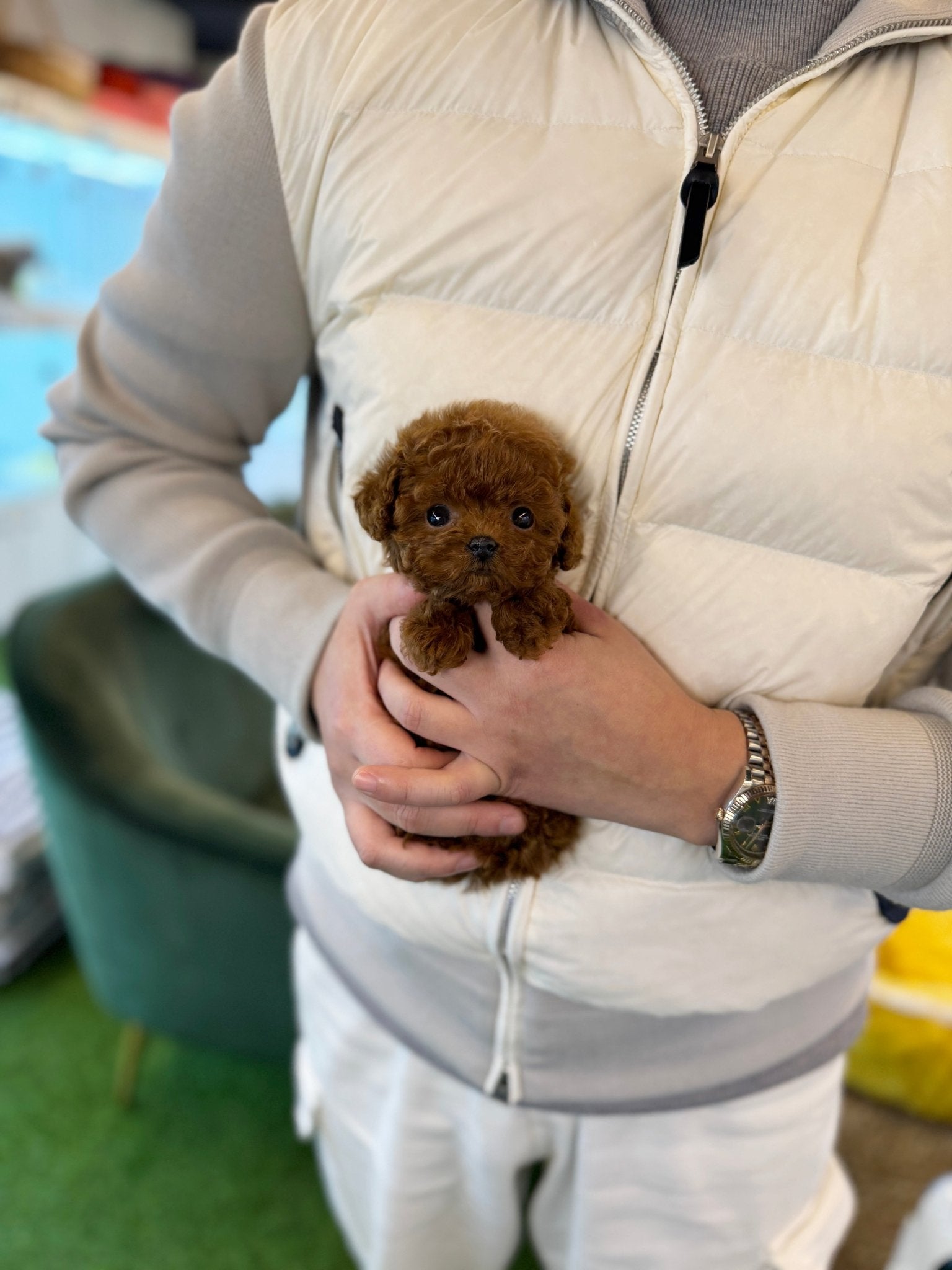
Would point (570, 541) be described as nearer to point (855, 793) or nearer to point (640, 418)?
point (640, 418)

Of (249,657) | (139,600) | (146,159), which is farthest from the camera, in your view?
(146,159)

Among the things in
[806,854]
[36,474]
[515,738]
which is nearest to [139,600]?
[515,738]

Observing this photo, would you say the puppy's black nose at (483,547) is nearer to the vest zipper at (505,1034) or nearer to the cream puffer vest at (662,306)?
the cream puffer vest at (662,306)

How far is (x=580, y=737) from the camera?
574 mm

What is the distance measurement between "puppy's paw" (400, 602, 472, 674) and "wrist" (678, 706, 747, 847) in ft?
0.56

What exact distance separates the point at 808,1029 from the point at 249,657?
58 cm

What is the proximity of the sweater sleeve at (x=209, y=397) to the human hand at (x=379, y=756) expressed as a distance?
0.07 metres

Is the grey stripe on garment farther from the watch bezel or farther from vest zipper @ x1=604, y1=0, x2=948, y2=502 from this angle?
vest zipper @ x1=604, y1=0, x2=948, y2=502

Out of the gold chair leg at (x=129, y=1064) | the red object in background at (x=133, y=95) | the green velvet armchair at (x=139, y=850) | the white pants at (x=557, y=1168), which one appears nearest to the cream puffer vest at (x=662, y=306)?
the white pants at (x=557, y=1168)

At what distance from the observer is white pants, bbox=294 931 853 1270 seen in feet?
2.52

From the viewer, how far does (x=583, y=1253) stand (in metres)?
0.84

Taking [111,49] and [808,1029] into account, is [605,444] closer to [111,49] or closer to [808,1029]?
[808,1029]

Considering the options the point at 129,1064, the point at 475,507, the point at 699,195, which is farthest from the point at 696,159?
the point at 129,1064

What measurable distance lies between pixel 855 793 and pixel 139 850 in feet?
3.43
